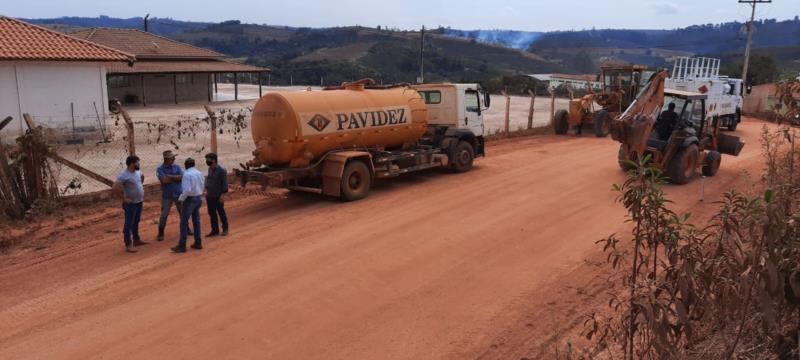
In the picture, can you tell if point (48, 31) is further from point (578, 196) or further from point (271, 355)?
point (271, 355)

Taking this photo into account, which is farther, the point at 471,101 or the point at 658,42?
the point at 658,42

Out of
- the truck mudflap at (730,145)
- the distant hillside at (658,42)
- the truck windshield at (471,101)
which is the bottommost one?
the truck mudflap at (730,145)

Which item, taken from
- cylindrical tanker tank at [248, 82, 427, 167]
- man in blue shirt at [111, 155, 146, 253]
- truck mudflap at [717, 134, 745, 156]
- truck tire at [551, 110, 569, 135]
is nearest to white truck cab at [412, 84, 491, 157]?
cylindrical tanker tank at [248, 82, 427, 167]

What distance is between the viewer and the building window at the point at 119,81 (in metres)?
38.5

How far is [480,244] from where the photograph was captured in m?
9.86

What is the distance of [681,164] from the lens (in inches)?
573

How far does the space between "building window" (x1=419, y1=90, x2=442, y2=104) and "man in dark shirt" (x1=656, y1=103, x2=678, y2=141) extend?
5615mm

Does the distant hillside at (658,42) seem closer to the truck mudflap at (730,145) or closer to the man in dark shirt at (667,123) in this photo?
the truck mudflap at (730,145)

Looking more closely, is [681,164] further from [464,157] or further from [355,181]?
[355,181]

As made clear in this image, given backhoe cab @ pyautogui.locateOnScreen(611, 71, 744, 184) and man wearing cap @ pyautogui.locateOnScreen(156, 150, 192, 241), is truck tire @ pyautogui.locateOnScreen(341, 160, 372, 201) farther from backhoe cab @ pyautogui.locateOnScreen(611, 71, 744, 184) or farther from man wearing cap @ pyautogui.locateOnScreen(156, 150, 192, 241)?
backhoe cab @ pyautogui.locateOnScreen(611, 71, 744, 184)

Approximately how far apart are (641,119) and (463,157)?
450 centimetres

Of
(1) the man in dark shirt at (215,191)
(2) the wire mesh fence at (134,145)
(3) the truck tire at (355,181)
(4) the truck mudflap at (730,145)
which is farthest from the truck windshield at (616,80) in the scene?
(1) the man in dark shirt at (215,191)

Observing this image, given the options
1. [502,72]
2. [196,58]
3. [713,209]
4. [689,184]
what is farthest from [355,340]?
[502,72]

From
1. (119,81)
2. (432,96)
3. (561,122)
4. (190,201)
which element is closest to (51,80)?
(432,96)
